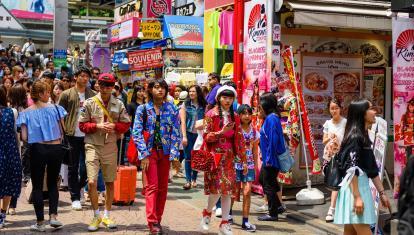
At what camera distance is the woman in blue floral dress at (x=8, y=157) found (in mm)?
7246

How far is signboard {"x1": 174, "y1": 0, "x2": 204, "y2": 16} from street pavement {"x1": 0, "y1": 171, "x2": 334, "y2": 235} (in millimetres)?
14531

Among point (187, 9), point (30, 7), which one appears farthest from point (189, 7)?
point (30, 7)

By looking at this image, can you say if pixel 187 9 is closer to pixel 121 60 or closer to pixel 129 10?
pixel 121 60

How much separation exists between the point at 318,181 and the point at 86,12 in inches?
1711

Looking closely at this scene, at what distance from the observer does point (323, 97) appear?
36.2ft

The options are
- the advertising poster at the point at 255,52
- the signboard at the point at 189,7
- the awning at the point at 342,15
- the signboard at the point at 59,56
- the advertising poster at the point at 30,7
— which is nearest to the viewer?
the awning at the point at 342,15

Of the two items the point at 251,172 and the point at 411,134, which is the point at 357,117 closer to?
the point at 251,172

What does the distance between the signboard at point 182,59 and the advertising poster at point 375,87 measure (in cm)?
916

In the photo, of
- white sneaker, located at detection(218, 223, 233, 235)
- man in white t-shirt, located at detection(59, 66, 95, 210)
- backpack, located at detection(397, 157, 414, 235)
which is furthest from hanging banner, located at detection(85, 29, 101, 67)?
backpack, located at detection(397, 157, 414, 235)

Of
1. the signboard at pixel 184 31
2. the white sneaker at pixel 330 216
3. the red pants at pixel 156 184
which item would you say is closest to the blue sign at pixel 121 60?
the signboard at pixel 184 31

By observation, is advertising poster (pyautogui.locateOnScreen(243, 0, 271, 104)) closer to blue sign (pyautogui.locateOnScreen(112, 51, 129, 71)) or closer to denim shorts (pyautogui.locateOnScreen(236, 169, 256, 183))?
denim shorts (pyautogui.locateOnScreen(236, 169, 256, 183))

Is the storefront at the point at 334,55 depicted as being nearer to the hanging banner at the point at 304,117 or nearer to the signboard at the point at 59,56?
the hanging banner at the point at 304,117

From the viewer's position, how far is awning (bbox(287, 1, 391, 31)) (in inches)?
376

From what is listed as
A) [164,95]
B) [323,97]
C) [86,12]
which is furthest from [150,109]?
[86,12]
